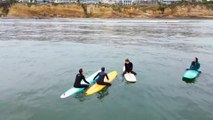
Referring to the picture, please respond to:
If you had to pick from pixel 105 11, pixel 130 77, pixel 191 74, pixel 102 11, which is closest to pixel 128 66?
pixel 130 77

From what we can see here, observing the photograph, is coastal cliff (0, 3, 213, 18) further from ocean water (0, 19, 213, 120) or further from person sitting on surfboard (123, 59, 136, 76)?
person sitting on surfboard (123, 59, 136, 76)

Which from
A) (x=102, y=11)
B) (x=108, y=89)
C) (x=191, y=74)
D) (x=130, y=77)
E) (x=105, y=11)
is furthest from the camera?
(x=102, y=11)

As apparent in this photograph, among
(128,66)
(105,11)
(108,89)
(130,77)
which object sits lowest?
(108,89)

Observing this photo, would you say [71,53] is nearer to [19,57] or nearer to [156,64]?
[19,57]

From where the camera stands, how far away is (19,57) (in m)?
35.6

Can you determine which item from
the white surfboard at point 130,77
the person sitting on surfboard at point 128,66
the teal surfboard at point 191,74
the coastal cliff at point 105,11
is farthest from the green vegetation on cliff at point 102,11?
the white surfboard at point 130,77

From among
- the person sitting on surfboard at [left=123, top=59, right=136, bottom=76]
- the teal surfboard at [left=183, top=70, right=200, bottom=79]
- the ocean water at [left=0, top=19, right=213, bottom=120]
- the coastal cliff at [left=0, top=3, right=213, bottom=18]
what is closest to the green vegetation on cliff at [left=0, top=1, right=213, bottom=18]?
the coastal cliff at [left=0, top=3, right=213, bottom=18]

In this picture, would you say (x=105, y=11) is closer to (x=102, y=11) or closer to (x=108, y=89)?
(x=102, y=11)

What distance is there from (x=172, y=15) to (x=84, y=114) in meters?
123

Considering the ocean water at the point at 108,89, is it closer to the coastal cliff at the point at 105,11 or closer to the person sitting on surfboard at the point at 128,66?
the person sitting on surfboard at the point at 128,66

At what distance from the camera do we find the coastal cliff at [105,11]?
130750mm

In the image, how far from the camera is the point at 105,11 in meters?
132

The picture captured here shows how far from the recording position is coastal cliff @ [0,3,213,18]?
131 meters

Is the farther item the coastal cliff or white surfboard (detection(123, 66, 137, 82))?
the coastal cliff
